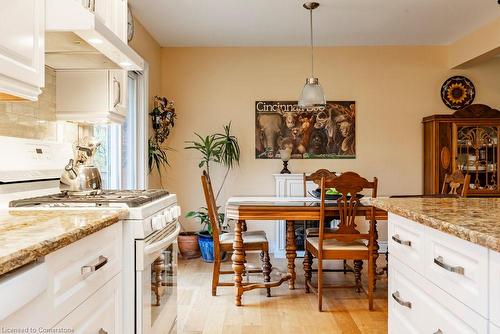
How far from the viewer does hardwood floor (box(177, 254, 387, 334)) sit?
9.53ft

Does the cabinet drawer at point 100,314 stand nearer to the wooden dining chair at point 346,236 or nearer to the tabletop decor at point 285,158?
the wooden dining chair at point 346,236

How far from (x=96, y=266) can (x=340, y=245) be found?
2236 mm

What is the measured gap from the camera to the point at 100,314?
5.13 ft

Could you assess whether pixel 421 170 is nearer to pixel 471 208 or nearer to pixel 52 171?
pixel 471 208

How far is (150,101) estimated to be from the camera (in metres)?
4.92

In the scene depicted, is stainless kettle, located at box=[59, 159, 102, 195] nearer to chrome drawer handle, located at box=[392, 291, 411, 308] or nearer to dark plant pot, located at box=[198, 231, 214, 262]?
chrome drawer handle, located at box=[392, 291, 411, 308]

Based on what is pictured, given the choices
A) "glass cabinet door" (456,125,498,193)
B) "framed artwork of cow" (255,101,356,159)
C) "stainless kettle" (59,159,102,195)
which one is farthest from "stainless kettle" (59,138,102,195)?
"glass cabinet door" (456,125,498,193)

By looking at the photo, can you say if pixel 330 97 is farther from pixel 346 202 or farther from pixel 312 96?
pixel 346 202

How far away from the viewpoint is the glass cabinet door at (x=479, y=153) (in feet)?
16.5

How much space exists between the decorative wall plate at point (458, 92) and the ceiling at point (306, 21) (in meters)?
0.48

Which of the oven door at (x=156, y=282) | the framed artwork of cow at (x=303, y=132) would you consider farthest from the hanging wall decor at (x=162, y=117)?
the oven door at (x=156, y=282)

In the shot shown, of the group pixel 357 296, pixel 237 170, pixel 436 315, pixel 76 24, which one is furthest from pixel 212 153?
pixel 436 315

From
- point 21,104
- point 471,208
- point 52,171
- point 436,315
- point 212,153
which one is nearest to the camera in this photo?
point 436,315

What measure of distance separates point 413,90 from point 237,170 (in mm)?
2330
